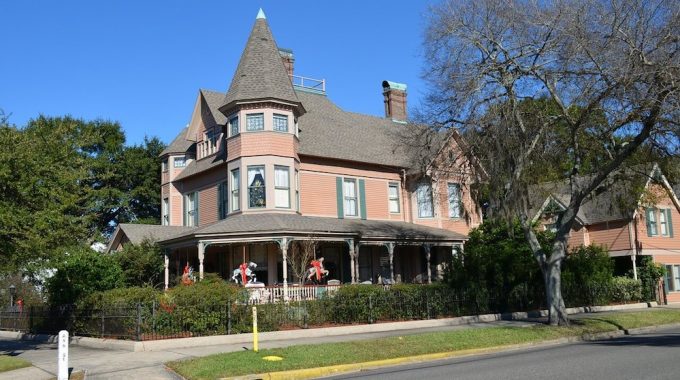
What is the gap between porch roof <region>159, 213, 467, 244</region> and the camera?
83.7 feet

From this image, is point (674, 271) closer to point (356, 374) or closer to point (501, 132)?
point (501, 132)

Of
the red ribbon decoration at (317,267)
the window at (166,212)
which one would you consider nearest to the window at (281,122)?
the red ribbon decoration at (317,267)

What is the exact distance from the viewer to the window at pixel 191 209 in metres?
32.8

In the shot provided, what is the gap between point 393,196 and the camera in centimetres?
Result: 3344

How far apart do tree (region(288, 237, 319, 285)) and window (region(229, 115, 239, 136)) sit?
5743 millimetres

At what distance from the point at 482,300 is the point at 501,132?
7.20m

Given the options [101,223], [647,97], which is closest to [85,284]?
[647,97]

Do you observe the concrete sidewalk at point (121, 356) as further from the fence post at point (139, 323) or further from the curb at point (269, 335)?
the fence post at point (139, 323)

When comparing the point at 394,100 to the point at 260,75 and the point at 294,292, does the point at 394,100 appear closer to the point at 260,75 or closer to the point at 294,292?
the point at 260,75

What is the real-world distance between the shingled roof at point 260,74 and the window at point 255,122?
819mm

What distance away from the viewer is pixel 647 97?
696 inches

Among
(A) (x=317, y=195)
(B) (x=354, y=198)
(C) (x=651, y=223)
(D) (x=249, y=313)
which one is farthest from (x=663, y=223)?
(D) (x=249, y=313)

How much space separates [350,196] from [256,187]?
17.5 ft

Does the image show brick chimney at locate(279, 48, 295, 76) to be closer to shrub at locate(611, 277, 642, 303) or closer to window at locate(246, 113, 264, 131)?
window at locate(246, 113, 264, 131)
